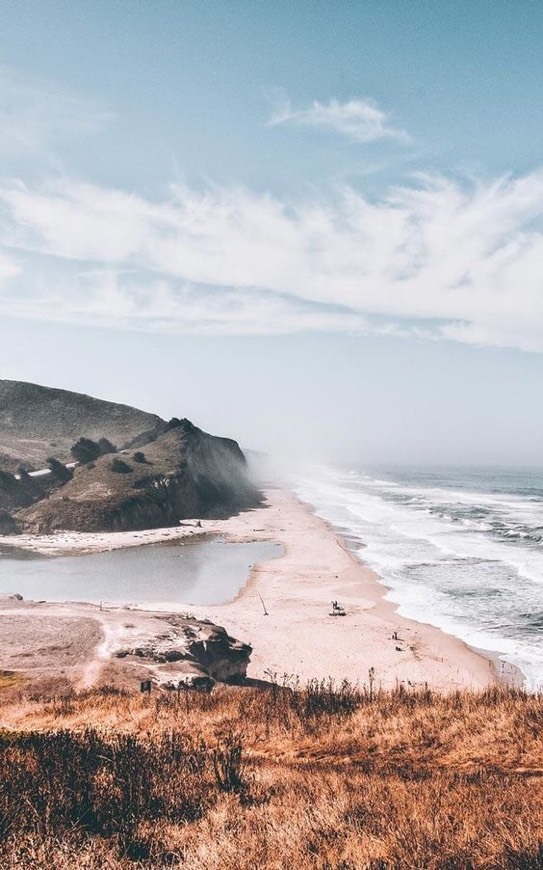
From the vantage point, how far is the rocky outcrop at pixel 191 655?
1832 cm

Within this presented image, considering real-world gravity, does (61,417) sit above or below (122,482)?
above

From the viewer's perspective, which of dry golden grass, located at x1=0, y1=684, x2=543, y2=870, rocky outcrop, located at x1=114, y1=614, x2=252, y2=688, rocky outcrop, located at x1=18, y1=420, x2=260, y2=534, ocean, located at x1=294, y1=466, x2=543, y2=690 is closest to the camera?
dry golden grass, located at x1=0, y1=684, x2=543, y2=870

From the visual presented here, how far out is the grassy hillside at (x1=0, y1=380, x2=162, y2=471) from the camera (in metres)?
134

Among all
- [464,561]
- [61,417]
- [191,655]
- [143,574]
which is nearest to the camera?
[191,655]

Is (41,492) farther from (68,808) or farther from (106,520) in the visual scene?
(68,808)

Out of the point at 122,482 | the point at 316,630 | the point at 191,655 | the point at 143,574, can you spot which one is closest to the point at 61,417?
the point at 122,482

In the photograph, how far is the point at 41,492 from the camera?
7525cm

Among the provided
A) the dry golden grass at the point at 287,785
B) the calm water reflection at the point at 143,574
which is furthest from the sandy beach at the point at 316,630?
the dry golden grass at the point at 287,785

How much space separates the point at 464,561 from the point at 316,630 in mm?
20377

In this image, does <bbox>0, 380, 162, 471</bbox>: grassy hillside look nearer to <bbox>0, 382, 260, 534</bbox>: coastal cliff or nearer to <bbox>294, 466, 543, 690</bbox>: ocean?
<bbox>0, 382, 260, 534</bbox>: coastal cliff

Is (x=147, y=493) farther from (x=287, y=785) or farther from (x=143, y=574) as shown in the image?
(x=287, y=785)

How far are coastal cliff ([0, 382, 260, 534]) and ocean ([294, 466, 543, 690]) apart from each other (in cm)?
2033

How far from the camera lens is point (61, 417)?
470 ft

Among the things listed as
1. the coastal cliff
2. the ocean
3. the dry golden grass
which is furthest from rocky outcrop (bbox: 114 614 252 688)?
the coastal cliff
